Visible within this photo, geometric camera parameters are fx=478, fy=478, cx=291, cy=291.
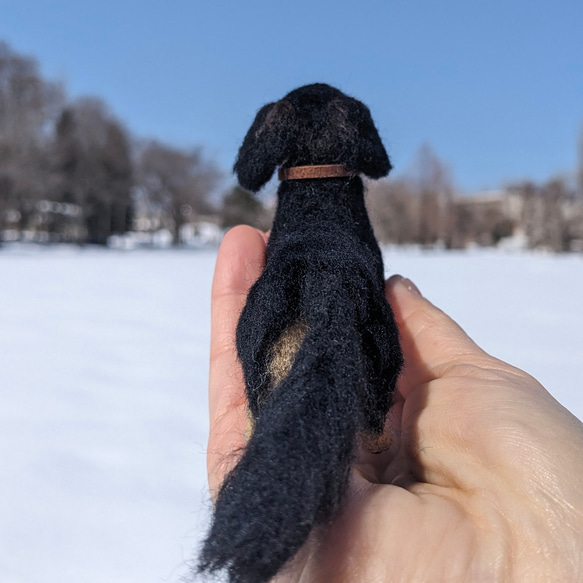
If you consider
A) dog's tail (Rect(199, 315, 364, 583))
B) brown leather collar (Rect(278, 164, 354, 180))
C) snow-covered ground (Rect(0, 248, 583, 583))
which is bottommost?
snow-covered ground (Rect(0, 248, 583, 583))

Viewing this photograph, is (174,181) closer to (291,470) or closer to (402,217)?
(402,217)

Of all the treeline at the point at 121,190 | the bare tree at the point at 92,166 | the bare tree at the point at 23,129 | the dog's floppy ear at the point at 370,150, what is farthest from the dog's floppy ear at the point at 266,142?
the bare tree at the point at 92,166

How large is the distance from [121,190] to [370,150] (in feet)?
82.5

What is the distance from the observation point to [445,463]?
2.99ft

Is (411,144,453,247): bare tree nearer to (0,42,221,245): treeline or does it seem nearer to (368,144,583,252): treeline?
(368,144,583,252): treeline

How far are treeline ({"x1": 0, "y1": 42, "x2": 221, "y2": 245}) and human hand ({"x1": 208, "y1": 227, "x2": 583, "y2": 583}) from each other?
19652 mm

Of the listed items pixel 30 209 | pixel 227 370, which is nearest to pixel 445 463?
pixel 227 370

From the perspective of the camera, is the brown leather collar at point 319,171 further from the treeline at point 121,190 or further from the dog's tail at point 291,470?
the treeline at point 121,190

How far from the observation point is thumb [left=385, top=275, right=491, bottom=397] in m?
1.16

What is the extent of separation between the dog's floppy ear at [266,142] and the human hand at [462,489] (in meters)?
0.46

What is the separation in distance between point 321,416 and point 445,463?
0.41 metres

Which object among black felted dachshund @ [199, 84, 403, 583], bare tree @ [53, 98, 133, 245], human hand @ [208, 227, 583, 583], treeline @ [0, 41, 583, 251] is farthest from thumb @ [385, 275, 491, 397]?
bare tree @ [53, 98, 133, 245]

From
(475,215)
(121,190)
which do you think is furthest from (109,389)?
(475,215)

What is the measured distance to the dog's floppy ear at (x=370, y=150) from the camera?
1097mm
